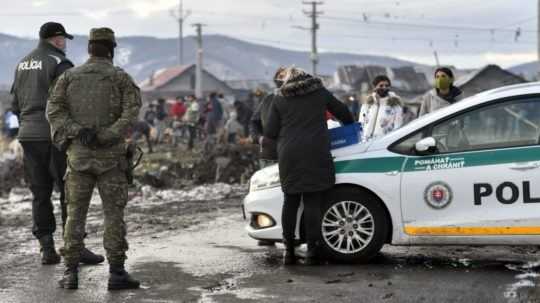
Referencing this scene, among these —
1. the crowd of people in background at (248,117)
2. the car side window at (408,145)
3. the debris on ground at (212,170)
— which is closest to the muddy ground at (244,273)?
the car side window at (408,145)

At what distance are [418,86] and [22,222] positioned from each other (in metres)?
98.5

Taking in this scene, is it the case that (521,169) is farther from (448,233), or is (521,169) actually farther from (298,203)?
→ (298,203)

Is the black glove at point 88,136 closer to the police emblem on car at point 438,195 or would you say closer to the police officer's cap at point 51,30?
the police officer's cap at point 51,30

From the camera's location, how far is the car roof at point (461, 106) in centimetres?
838

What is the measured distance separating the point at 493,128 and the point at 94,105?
3207mm

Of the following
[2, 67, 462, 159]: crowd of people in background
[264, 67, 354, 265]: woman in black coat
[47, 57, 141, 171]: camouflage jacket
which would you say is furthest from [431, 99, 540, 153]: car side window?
[47, 57, 141, 171]: camouflage jacket

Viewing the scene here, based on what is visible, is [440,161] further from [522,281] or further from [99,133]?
[99,133]

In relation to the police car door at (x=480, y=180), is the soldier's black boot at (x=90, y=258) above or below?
below

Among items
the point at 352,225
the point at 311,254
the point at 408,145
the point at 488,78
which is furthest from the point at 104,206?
the point at 488,78

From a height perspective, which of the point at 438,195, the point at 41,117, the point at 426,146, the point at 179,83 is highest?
the point at 179,83

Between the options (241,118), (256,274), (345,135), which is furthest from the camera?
(241,118)

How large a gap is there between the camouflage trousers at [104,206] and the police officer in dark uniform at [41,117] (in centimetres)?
120

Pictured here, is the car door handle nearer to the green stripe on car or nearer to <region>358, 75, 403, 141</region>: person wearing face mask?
the green stripe on car

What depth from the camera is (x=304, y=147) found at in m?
8.41
